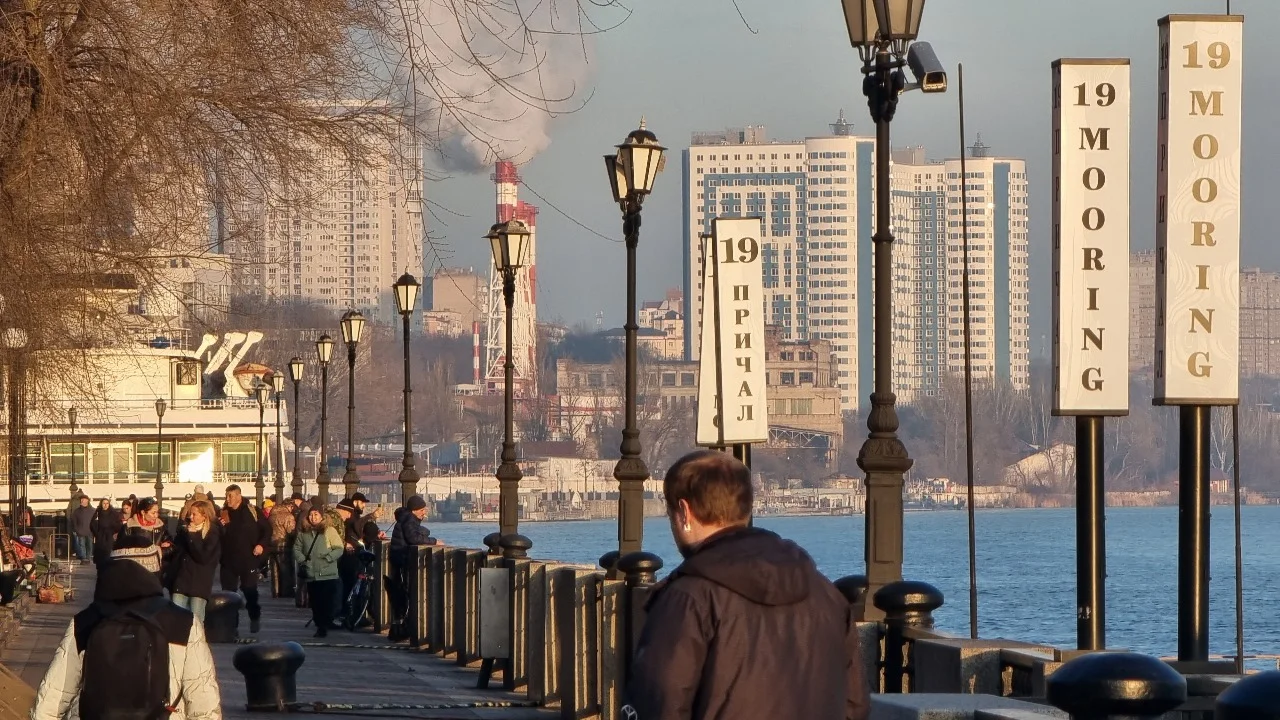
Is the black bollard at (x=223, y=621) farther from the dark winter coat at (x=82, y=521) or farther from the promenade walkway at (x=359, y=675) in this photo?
the dark winter coat at (x=82, y=521)

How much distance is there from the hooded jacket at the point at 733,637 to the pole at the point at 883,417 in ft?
26.0

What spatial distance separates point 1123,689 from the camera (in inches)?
189

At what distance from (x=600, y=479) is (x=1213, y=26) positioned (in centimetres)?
17498

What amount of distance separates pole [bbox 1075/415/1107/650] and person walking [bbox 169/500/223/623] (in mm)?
9733

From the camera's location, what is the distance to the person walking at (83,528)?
50844 millimetres

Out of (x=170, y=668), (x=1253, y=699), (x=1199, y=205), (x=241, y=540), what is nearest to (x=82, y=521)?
(x=241, y=540)

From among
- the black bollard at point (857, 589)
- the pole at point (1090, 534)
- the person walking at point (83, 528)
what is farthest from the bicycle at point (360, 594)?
the person walking at point (83, 528)

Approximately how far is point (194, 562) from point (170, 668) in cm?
1231

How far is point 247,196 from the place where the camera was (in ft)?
31.3

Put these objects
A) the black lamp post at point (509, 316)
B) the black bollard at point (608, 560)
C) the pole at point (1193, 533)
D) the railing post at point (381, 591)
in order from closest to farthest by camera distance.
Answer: the pole at point (1193, 533) < the black bollard at point (608, 560) < the black lamp post at point (509, 316) < the railing post at point (381, 591)

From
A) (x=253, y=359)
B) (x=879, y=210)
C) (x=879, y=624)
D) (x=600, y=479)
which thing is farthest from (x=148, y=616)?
(x=600, y=479)

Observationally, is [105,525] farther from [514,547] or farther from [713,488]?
[713,488]

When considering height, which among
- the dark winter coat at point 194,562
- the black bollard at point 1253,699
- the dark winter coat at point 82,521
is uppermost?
the black bollard at point 1253,699

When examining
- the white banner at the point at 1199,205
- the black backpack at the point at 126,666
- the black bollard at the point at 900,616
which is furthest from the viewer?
the white banner at the point at 1199,205
